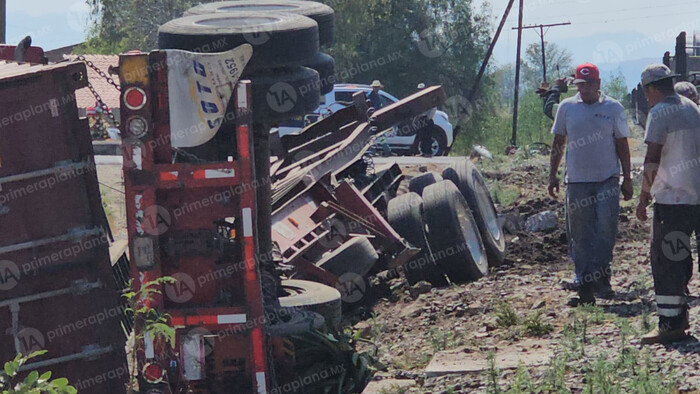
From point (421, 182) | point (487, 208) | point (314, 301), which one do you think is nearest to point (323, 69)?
point (314, 301)

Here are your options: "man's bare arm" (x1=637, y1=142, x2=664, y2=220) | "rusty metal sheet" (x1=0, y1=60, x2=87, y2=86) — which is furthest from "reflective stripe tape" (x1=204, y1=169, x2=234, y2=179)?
"man's bare arm" (x1=637, y1=142, x2=664, y2=220)

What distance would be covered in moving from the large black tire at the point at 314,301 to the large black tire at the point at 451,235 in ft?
7.44

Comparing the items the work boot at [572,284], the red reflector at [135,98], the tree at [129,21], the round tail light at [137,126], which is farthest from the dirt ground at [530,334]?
the tree at [129,21]

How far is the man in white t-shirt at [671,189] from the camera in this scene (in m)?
6.53

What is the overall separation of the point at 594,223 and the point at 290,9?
2.92m

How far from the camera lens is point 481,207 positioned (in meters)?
11.3

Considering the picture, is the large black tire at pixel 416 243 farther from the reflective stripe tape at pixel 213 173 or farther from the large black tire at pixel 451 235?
the reflective stripe tape at pixel 213 173

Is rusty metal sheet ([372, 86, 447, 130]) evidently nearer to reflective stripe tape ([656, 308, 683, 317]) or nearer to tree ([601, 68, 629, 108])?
reflective stripe tape ([656, 308, 683, 317])

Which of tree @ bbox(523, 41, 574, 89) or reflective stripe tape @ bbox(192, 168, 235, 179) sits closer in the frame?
reflective stripe tape @ bbox(192, 168, 235, 179)

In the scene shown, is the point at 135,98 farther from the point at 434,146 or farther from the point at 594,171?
the point at 434,146

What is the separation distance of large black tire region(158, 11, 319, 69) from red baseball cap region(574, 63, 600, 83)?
2.30 metres

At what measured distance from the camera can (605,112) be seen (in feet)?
27.2

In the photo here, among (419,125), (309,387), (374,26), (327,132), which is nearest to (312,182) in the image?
(327,132)

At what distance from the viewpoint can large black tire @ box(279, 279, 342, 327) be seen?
705 cm
